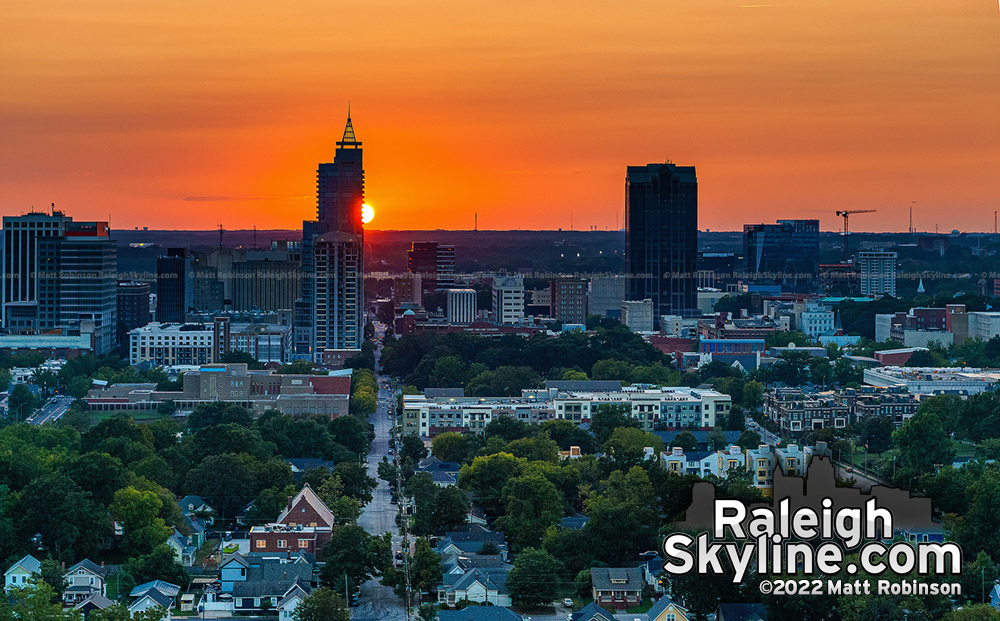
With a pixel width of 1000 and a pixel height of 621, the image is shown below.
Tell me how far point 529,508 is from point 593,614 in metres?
2.65

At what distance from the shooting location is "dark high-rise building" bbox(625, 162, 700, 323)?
1531 inches

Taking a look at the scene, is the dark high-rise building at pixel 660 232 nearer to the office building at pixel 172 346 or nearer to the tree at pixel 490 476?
the office building at pixel 172 346

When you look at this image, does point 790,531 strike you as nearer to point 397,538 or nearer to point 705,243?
point 397,538

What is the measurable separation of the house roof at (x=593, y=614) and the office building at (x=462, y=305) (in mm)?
26268

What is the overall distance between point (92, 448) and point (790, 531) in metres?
8.92

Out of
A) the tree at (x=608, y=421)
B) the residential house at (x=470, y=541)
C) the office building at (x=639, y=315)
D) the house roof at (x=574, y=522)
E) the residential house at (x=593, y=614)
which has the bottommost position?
the residential house at (x=593, y=614)

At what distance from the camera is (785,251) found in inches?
1918

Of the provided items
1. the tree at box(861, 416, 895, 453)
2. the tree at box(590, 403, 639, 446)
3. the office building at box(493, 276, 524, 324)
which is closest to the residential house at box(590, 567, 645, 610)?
the tree at box(590, 403, 639, 446)

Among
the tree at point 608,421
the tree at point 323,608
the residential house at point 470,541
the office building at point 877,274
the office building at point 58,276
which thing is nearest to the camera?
the tree at point 323,608

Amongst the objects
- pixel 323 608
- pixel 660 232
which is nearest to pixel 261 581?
pixel 323 608

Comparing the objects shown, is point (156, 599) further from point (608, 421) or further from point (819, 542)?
point (608, 421)

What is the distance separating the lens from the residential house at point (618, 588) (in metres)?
11.4

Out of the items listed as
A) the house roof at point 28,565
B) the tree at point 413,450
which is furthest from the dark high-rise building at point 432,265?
the house roof at point 28,565

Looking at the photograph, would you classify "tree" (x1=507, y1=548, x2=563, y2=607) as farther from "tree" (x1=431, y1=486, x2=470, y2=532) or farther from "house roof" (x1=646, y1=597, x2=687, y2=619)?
"tree" (x1=431, y1=486, x2=470, y2=532)
